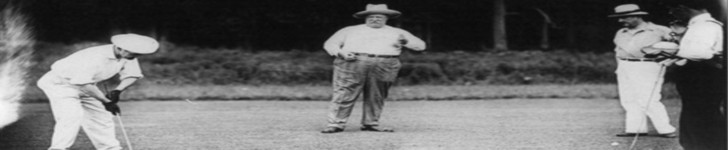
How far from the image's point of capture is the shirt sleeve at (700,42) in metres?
7.21

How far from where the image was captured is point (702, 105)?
7363 millimetres

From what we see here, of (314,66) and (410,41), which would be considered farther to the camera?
(314,66)

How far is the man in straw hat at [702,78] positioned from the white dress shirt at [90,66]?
3.57 m

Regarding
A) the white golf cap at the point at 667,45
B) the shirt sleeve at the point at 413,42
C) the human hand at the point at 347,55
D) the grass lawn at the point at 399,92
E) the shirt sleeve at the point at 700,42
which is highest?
the shirt sleeve at the point at 700,42

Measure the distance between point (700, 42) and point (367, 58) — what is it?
2.95 meters

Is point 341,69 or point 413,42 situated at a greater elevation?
point 413,42

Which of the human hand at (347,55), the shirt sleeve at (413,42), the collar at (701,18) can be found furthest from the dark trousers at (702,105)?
the human hand at (347,55)

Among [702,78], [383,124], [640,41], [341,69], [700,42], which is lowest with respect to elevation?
[383,124]

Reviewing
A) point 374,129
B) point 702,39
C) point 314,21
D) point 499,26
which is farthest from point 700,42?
point 314,21

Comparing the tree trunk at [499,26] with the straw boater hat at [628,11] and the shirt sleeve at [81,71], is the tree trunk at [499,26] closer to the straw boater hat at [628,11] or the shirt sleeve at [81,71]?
the straw boater hat at [628,11]

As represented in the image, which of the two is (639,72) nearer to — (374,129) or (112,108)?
(374,129)

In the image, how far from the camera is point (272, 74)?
10.4 metres

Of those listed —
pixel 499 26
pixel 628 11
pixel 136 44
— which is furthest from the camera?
pixel 499 26

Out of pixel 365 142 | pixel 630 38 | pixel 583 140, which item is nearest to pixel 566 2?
pixel 630 38
